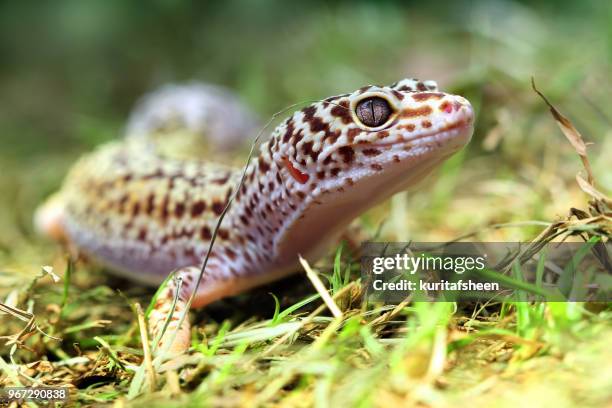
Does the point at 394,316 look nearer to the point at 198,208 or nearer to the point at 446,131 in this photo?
the point at 446,131

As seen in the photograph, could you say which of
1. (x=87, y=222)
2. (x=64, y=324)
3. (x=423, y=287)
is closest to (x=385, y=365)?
Result: (x=423, y=287)

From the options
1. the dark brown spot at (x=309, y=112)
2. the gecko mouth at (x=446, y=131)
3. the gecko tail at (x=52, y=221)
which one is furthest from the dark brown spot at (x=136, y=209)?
the gecko mouth at (x=446, y=131)

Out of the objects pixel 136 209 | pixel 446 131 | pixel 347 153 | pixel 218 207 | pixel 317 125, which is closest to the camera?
pixel 446 131

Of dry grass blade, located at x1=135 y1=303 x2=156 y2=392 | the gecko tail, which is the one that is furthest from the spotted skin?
the gecko tail

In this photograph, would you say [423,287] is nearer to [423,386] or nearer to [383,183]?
[383,183]

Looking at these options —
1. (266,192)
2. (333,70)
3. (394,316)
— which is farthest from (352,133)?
(333,70)

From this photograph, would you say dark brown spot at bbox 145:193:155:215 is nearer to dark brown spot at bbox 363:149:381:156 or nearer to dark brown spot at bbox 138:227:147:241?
dark brown spot at bbox 138:227:147:241
